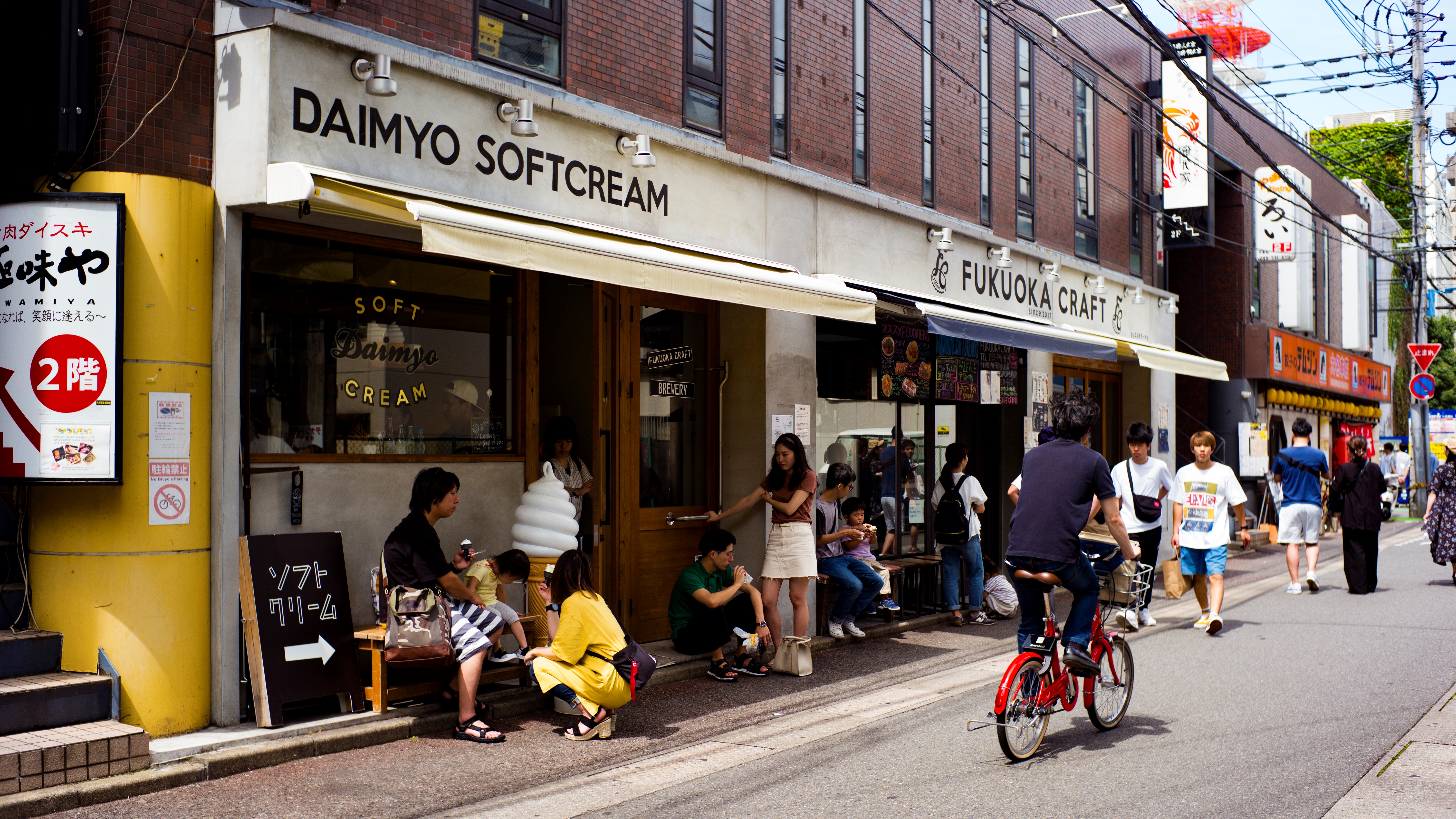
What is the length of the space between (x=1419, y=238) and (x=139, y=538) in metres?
31.3

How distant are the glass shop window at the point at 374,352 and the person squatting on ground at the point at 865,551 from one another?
350 cm

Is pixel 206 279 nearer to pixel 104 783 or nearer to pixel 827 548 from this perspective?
pixel 104 783

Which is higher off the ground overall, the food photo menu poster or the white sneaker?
the food photo menu poster

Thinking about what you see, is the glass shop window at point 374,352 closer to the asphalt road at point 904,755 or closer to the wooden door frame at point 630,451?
the wooden door frame at point 630,451

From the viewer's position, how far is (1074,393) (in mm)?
7055

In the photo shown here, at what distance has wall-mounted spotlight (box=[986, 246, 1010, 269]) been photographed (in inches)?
570

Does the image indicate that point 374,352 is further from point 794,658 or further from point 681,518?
point 794,658

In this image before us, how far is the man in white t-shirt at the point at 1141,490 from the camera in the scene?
11.2 m

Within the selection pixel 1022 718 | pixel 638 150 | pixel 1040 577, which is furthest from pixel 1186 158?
pixel 1022 718

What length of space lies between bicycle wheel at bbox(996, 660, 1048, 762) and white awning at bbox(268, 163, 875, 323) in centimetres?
319

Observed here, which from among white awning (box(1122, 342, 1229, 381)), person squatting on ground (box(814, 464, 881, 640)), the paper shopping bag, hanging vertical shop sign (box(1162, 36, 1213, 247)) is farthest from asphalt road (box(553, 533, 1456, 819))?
hanging vertical shop sign (box(1162, 36, 1213, 247))

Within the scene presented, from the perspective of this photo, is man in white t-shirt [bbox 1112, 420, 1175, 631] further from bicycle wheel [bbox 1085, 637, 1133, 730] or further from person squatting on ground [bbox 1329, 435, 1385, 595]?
bicycle wheel [bbox 1085, 637, 1133, 730]

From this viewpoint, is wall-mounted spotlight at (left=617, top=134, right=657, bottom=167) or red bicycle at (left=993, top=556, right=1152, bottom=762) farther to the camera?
wall-mounted spotlight at (left=617, top=134, right=657, bottom=167)

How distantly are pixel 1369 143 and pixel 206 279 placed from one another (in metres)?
52.2
